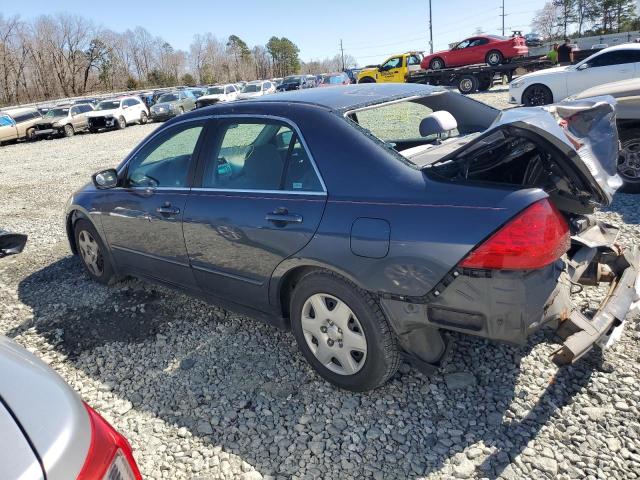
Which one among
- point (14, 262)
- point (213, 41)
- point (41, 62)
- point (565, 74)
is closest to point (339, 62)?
point (213, 41)

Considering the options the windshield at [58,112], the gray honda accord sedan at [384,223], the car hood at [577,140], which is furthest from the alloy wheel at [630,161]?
the windshield at [58,112]

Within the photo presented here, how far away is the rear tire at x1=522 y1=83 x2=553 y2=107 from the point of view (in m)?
13.9

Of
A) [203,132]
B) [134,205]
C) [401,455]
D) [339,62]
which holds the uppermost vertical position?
[339,62]

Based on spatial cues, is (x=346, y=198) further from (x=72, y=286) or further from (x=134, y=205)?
(x=72, y=286)

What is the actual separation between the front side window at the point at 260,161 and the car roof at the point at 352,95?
215 millimetres

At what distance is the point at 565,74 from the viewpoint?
13.5 meters

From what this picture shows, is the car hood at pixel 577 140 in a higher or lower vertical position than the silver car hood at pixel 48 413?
higher

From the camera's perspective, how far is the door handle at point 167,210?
3.47 m

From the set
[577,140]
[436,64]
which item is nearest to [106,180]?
[577,140]

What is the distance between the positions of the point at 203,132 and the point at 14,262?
3.81 m

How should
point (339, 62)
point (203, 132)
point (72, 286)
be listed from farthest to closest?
point (339, 62), point (72, 286), point (203, 132)

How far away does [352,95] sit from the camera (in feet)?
10.4

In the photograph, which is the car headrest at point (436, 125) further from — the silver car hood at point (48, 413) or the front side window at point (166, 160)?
the silver car hood at point (48, 413)

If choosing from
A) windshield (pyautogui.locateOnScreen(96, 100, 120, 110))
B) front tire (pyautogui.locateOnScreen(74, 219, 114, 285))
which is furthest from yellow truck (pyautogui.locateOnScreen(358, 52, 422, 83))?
front tire (pyautogui.locateOnScreen(74, 219, 114, 285))
